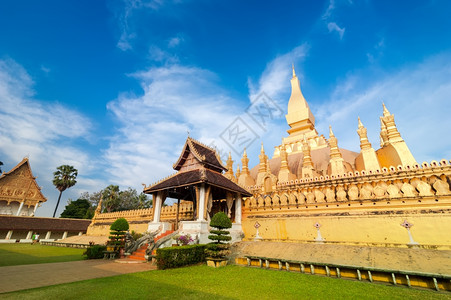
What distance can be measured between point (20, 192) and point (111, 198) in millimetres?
15150

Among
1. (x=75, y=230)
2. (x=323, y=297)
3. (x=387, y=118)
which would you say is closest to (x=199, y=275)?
(x=323, y=297)

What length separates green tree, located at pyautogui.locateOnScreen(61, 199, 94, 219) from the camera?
45.8 meters

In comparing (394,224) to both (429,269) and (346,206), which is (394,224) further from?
(429,269)

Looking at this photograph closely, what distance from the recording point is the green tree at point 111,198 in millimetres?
46562

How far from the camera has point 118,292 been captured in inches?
211

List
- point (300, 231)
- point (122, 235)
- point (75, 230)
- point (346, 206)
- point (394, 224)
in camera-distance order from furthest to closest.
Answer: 1. point (75, 230)
2. point (122, 235)
3. point (300, 231)
4. point (346, 206)
5. point (394, 224)

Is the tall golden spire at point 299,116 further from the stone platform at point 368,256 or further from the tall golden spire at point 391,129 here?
the stone platform at point 368,256

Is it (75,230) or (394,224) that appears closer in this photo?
(394,224)

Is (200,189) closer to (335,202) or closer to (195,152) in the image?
(195,152)

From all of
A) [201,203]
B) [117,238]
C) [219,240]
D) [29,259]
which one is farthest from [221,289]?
[29,259]

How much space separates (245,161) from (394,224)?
18269 mm

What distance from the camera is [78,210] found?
46.9 meters

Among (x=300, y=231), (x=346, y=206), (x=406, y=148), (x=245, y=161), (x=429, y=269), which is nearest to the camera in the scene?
(x=429, y=269)

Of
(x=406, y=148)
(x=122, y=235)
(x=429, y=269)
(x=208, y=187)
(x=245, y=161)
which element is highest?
(x=245, y=161)
